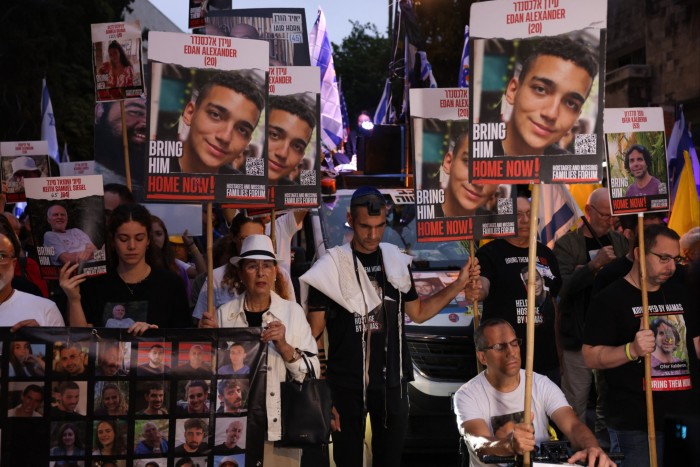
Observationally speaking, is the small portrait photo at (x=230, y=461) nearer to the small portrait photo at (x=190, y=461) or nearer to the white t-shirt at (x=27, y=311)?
the small portrait photo at (x=190, y=461)

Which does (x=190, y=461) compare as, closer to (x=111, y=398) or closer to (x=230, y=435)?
(x=230, y=435)

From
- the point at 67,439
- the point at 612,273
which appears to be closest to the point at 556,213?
the point at 612,273

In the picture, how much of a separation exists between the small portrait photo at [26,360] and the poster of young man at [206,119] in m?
1.13

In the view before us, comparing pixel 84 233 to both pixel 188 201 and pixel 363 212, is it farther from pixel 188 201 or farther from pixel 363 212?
pixel 363 212

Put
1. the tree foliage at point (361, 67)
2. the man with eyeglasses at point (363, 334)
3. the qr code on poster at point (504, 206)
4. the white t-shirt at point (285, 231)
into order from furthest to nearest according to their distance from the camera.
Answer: the tree foliage at point (361, 67)
the white t-shirt at point (285, 231)
the qr code on poster at point (504, 206)
the man with eyeglasses at point (363, 334)

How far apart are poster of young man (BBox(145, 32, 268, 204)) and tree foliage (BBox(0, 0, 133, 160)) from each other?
29.5m

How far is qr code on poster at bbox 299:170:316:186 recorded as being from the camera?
8211 mm

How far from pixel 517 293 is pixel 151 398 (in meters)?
3.03

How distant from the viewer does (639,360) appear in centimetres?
690

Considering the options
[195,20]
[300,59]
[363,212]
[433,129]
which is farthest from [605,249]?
[195,20]

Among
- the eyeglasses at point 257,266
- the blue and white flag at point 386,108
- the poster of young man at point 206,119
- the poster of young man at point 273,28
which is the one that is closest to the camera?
the eyeglasses at point 257,266

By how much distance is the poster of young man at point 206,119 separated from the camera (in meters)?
6.50

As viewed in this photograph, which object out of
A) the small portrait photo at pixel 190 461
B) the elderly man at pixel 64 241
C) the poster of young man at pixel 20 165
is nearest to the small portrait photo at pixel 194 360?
the small portrait photo at pixel 190 461

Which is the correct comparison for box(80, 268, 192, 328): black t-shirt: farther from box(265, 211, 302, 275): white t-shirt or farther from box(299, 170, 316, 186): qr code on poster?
box(265, 211, 302, 275): white t-shirt
